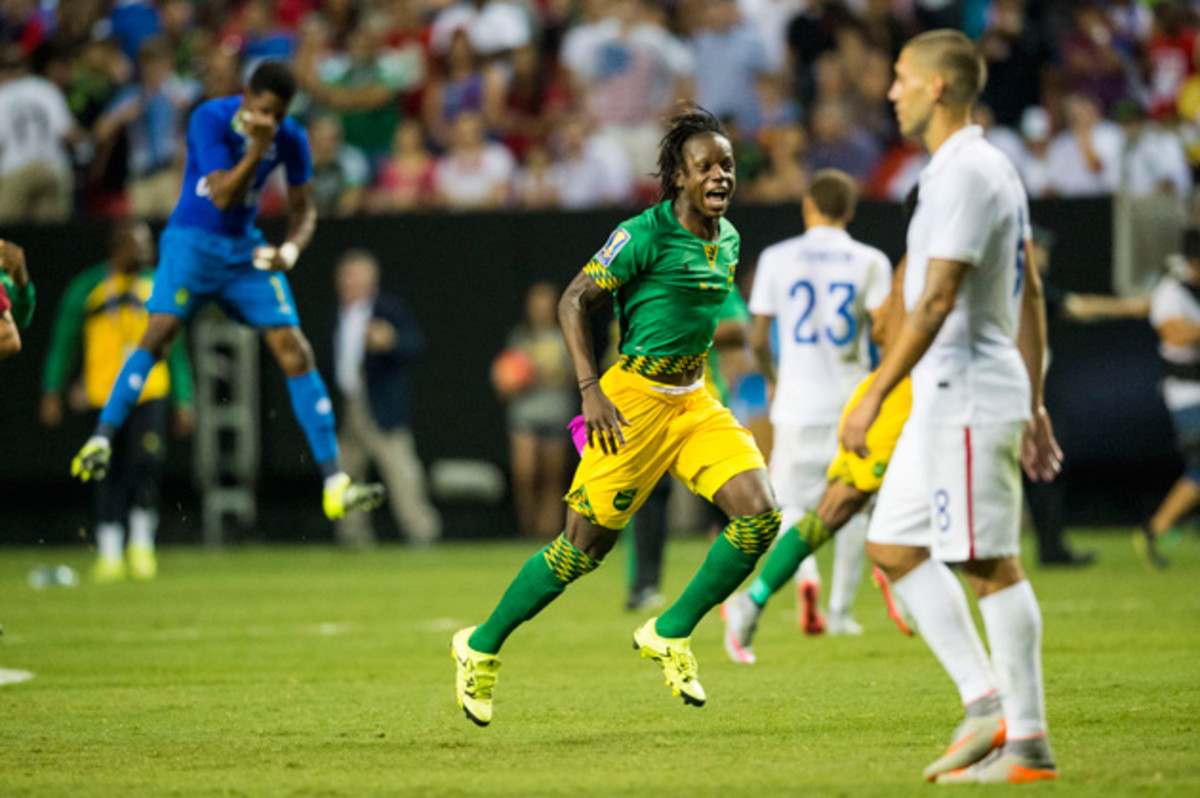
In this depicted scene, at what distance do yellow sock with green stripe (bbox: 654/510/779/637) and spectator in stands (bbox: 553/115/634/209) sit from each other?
1264cm

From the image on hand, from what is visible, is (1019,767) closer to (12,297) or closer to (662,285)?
(662,285)

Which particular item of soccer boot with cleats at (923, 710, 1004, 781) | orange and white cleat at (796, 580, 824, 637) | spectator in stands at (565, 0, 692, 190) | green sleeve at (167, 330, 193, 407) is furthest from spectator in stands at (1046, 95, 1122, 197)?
soccer boot with cleats at (923, 710, 1004, 781)

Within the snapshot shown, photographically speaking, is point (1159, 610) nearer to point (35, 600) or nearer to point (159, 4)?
point (35, 600)

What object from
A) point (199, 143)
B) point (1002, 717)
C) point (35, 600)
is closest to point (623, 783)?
point (1002, 717)

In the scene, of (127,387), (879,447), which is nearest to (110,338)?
(127,387)

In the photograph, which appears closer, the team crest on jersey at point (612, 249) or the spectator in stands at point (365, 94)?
the team crest on jersey at point (612, 249)

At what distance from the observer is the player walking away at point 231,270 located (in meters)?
10.5

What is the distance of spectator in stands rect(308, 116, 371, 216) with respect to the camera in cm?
2031

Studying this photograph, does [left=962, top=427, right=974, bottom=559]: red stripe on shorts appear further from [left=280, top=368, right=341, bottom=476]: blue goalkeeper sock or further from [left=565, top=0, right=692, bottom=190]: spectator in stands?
[left=565, top=0, right=692, bottom=190]: spectator in stands

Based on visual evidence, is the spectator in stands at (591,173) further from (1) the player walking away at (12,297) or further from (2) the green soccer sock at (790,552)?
(1) the player walking away at (12,297)

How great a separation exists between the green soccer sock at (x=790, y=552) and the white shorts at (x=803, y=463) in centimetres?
130

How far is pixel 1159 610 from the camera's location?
39.3ft

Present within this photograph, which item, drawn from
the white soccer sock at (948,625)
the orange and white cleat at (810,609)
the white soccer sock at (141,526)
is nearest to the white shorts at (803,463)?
the orange and white cleat at (810,609)

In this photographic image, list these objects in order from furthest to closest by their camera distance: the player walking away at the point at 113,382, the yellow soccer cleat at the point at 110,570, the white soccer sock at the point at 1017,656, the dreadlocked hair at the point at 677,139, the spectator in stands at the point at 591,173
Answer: the spectator in stands at the point at 591,173 < the yellow soccer cleat at the point at 110,570 < the player walking away at the point at 113,382 < the dreadlocked hair at the point at 677,139 < the white soccer sock at the point at 1017,656
